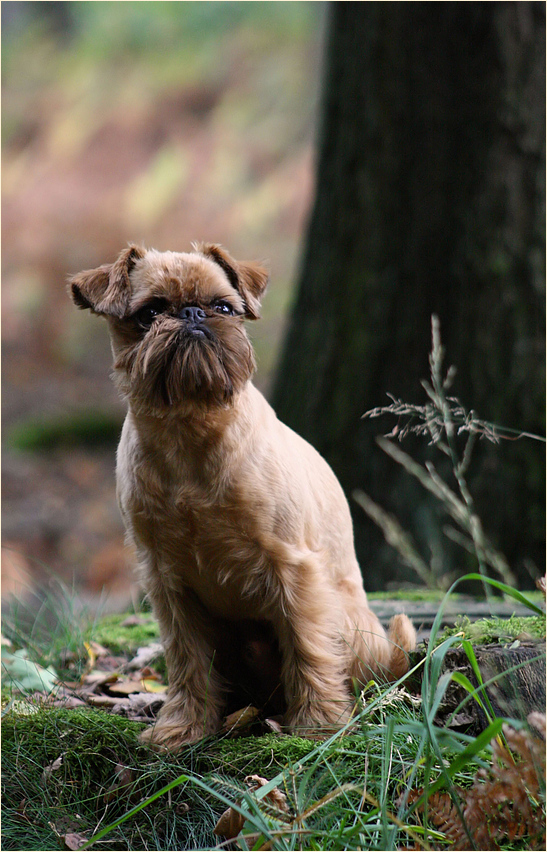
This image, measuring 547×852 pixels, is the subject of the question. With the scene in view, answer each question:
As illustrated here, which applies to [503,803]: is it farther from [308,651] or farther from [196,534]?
[196,534]

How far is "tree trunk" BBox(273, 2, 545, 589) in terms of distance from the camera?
19.9 feet

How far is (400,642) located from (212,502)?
113cm

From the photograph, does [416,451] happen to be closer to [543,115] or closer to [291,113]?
[543,115]

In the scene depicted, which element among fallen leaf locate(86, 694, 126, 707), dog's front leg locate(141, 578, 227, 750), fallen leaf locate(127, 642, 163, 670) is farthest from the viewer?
fallen leaf locate(127, 642, 163, 670)

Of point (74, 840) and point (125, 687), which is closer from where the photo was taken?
point (74, 840)

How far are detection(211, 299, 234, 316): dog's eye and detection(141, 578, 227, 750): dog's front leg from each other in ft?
4.33

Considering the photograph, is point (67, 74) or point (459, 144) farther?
point (67, 74)

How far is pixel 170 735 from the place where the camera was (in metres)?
3.41

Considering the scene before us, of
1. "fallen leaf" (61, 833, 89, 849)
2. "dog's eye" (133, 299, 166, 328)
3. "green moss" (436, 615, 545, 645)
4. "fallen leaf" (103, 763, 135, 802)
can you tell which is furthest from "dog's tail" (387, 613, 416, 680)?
"dog's eye" (133, 299, 166, 328)

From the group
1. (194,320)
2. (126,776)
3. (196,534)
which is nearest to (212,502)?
(196,534)

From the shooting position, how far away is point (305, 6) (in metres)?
20.2

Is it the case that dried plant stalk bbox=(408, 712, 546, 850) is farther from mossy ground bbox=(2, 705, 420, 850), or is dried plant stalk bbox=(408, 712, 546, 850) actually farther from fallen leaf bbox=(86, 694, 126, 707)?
fallen leaf bbox=(86, 694, 126, 707)

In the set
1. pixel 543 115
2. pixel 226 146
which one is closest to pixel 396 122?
pixel 543 115

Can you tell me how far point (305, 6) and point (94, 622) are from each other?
20.0m
